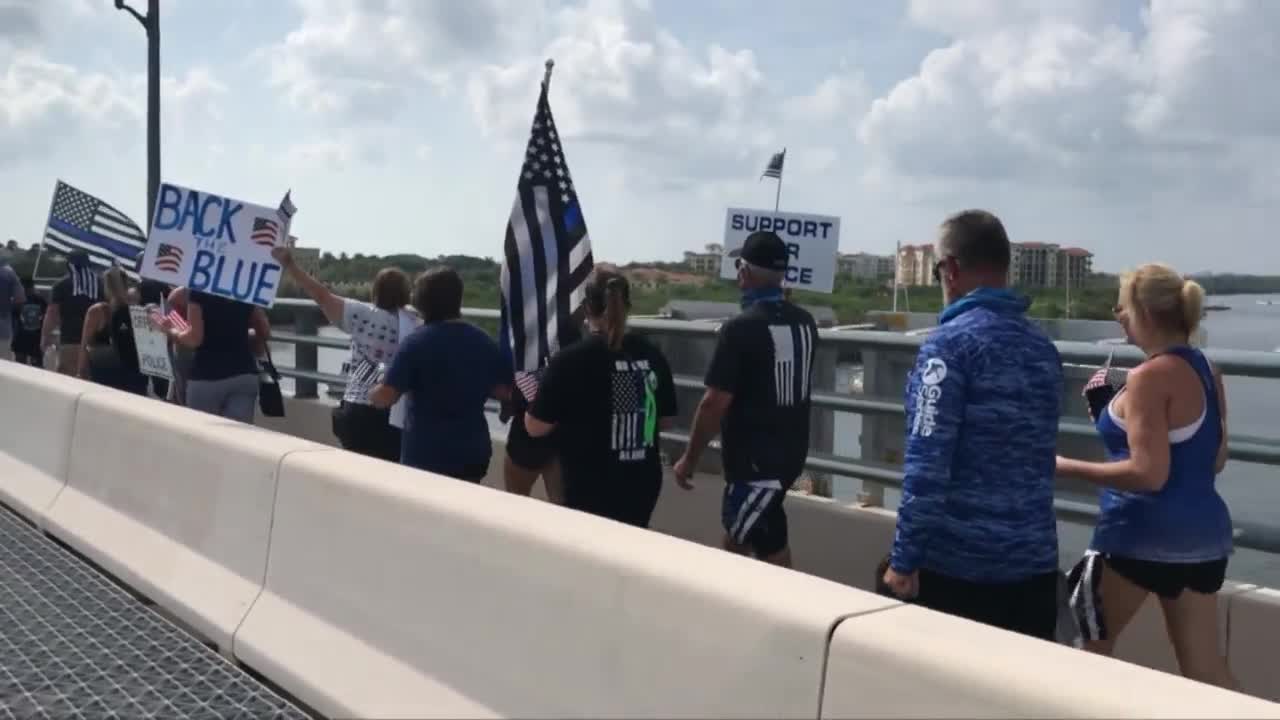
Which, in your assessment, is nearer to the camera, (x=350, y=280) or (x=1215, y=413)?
(x=1215, y=413)

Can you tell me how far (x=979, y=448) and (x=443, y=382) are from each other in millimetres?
3087

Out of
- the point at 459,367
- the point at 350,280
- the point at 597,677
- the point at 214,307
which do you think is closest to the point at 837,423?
the point at 459,367

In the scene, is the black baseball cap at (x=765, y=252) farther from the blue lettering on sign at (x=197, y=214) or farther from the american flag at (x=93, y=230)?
the american flag at (x=93, y=230)

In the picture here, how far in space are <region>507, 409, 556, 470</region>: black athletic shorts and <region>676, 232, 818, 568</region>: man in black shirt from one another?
123 centimetres

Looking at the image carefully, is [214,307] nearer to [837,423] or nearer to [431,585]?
[837,423]

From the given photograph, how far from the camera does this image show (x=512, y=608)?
12.9ft

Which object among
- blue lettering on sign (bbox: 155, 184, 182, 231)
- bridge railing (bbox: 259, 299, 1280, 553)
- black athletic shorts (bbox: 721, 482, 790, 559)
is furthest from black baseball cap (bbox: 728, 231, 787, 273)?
blue lettering on sign (bbox: 155, 184, 182, 231)

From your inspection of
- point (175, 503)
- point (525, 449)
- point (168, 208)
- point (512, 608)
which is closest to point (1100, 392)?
point (512, 608)

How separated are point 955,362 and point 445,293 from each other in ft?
10.3

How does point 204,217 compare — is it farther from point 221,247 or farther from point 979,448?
point 979,448

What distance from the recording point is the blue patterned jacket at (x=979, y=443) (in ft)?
12.8

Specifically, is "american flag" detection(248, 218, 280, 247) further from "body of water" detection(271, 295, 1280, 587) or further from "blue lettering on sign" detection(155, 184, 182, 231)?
"body of water" detection(271, 295, 1280, 587)

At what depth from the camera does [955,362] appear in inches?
153

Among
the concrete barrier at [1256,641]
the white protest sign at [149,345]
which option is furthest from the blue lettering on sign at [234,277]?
the concrete barrier at [1256,641]
